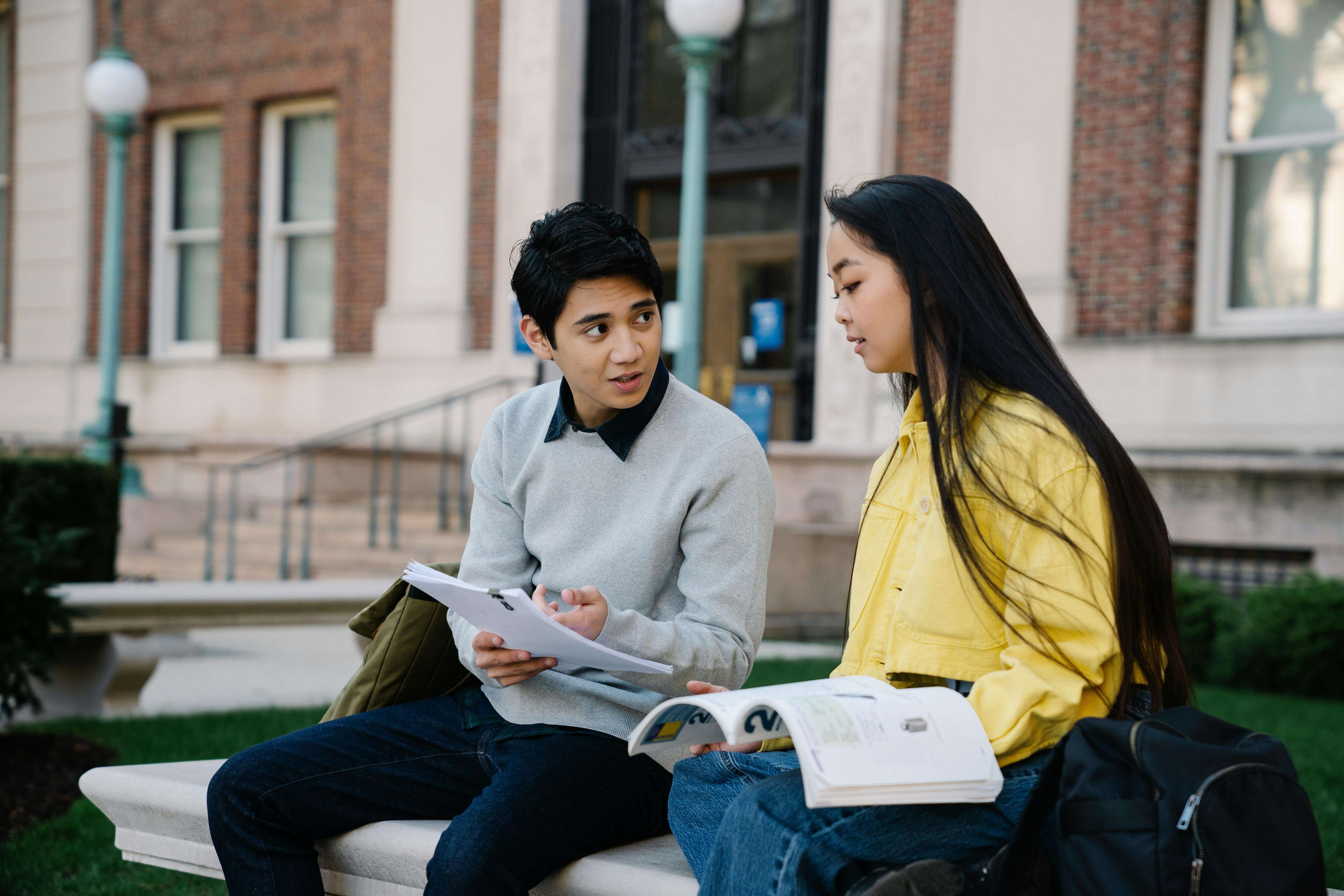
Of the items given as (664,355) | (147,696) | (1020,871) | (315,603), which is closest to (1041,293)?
(664,355)

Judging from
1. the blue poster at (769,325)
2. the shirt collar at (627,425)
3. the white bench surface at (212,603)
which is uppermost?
the blue poster at (769,325)

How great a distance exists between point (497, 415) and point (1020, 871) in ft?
5.17

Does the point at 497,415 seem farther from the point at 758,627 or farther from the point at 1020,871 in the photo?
the point at 1020,871

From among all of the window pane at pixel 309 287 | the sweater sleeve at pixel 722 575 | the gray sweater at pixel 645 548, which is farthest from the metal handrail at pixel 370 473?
the sweater sleeve at pixel 722 575

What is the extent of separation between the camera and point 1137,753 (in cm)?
187

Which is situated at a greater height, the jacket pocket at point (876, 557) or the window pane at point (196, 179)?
the window pane at point (196, 179)

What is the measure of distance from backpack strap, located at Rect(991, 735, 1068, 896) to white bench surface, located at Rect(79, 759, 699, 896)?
56 cm

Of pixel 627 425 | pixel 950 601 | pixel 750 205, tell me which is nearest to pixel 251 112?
pixel 750 205

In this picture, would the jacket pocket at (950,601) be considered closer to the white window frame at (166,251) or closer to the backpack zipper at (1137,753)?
the backpack zipper at (1137,753)

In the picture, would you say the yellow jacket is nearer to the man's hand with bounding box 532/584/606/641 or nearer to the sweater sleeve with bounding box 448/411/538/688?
the man's hand with bounding box 532/584/606/641

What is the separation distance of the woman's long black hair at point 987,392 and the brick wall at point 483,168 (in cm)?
1099

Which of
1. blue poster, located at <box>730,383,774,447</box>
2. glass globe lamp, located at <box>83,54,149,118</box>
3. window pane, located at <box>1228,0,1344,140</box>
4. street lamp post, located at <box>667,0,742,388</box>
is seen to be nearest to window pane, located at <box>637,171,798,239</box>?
blue poster, located at <box>730,383,774,447</box>

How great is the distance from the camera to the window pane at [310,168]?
14367 millimetres

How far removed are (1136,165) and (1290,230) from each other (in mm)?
1211
